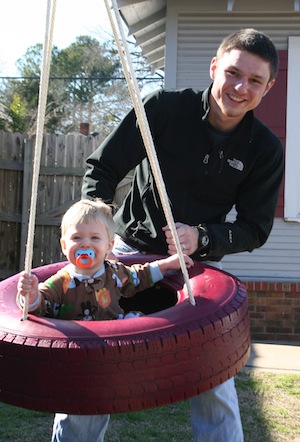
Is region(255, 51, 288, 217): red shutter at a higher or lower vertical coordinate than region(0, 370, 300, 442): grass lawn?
higher

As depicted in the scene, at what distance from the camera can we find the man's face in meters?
2.44

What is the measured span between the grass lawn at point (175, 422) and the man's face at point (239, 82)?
190 centimetres

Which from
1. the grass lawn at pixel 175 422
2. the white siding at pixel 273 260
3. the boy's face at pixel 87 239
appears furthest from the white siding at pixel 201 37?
the boy's face at pixel 87 239

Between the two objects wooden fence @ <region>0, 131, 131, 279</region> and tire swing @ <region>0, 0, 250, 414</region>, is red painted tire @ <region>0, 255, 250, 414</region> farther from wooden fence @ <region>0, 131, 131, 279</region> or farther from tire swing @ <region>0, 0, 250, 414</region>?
wooden fence @ <region>0, 131, 131, 279</region>

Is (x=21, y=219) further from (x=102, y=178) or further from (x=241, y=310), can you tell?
(x=241, y=310)

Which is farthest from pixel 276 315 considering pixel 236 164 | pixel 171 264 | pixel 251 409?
Result: pixel 171 264

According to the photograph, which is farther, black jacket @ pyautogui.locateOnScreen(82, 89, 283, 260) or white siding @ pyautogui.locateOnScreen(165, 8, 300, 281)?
white siding @ pyautogui.locateOnScreen(165, 8, 300, 281)

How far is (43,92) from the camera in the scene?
6.24 feet

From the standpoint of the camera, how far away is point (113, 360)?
179cm

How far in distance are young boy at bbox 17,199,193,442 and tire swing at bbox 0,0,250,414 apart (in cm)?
27

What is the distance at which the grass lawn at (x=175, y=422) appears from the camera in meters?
3.39

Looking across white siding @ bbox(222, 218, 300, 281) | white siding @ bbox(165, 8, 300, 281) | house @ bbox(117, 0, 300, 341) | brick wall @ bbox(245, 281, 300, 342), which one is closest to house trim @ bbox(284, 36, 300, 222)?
house @ bbox(117, 0, 300, 341)

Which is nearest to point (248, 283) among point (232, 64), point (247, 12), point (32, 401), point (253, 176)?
point (247, 12)

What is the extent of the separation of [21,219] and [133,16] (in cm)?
262
